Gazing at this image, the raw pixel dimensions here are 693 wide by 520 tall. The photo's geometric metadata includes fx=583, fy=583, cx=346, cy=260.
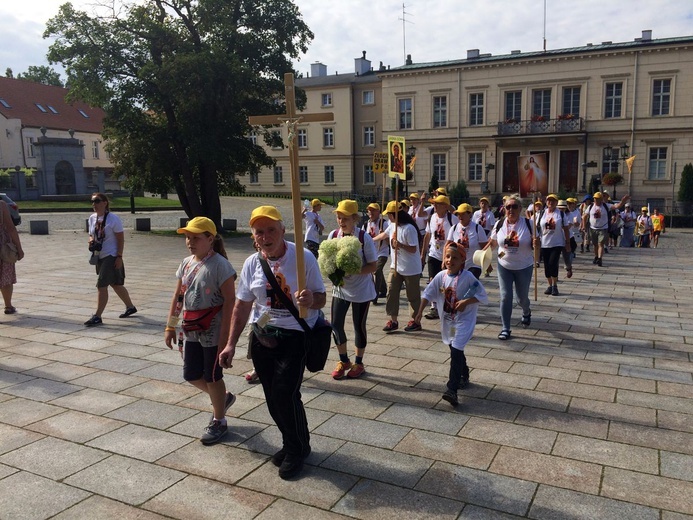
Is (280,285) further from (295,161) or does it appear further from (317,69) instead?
(317,69)

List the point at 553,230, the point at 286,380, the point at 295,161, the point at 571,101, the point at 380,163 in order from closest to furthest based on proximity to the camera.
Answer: the point at 295,161, the point at 286,380, the point at 553,230, the point at 380,163, the point at 571,101

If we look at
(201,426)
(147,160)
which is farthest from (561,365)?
(147,160)

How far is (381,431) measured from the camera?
15.5 feet

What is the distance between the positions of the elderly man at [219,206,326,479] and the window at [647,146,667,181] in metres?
A: 43.5

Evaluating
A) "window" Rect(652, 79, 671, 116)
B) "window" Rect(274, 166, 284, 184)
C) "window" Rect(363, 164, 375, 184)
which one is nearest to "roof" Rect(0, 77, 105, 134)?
"window" Rect(274, 166, 284, 184)

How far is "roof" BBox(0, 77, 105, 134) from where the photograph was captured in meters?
57.2

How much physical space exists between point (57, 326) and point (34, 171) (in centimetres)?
3997

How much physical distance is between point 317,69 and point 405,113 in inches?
742

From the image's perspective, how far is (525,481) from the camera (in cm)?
390

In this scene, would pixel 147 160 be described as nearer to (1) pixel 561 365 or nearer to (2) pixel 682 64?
(1) pixel 561 365

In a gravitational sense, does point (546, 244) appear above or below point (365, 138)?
below

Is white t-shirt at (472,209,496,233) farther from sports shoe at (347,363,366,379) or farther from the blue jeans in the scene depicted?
sports shoe at (347,363,366,379)

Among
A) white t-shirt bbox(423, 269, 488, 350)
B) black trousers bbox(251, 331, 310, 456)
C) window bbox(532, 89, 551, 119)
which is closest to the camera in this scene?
black trousers bbox(251, 331, 310, 456)

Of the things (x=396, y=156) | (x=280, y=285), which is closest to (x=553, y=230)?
(x=396, y=156)
